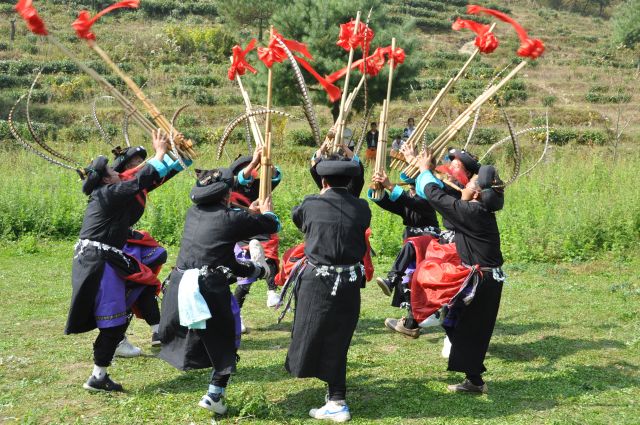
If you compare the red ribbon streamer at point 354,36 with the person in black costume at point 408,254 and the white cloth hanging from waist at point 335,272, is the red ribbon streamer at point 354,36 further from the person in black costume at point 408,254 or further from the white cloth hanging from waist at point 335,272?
the white cloth hanging from waist at point 335,272

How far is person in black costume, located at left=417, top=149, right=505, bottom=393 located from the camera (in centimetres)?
529

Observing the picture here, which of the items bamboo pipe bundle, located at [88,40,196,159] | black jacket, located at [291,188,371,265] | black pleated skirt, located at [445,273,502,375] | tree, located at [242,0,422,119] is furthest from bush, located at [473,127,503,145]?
black jacket, located at [291,188,371,265]

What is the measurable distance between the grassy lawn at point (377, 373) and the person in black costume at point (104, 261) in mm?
387

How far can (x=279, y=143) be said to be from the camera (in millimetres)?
24031

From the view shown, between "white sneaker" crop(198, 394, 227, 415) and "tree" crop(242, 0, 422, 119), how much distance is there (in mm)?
16519

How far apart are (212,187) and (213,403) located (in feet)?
4.65

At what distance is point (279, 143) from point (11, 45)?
Result: 2037 cm

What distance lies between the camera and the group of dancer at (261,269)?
16.1ft

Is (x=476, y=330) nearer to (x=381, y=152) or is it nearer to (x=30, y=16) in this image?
(x=381, y=152)

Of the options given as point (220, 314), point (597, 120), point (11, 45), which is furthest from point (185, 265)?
point (11, 45)

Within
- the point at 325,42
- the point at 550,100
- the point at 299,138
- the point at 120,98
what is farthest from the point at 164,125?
the point at 550,100

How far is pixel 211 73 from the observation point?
120 feet

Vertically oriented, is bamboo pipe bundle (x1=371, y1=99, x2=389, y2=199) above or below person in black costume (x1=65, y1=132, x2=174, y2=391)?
above

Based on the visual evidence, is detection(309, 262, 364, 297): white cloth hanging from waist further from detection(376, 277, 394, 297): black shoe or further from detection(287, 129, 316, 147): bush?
detection(287, 129, 316, 147): bush
